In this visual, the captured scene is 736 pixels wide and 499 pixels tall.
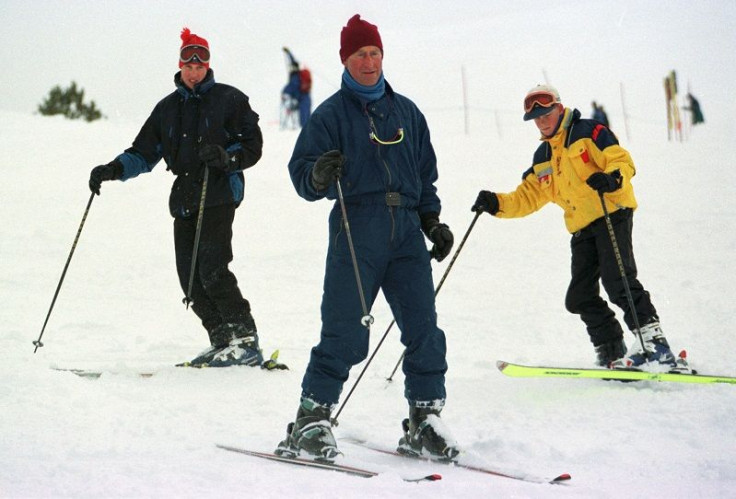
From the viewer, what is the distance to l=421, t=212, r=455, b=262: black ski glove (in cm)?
361

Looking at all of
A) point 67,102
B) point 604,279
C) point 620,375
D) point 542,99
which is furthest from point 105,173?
point 67,102

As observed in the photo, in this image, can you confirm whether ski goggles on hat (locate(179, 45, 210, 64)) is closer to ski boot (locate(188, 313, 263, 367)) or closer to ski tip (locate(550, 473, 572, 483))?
ski boot (locate(188, 313, 263, 367))

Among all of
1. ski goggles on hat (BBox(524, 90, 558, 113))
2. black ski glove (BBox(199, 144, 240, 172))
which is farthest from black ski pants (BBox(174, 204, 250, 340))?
ski goggles on hat (BBox(524, 90, 558, 113))

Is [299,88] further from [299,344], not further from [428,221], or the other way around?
[428,221]

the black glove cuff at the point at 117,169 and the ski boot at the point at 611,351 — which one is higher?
the black glove cuff at the point at 117,169

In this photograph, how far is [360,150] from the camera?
3508 millimetres

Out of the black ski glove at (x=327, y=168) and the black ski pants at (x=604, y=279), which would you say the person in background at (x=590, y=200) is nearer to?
the black ski pants at (x=604, y=279)

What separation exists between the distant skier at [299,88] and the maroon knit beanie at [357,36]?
622 inches

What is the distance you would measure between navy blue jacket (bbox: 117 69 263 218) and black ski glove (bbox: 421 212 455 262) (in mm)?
1766

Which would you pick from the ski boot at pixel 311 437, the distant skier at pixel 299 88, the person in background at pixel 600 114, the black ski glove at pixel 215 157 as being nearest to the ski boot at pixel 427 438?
the ski boot at pixel 311 437

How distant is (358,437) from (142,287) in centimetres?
537

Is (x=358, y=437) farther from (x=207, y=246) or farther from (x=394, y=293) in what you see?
(x=207, y=246)

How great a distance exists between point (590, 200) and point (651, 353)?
3.32 feet

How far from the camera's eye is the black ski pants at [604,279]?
16.1 feet
